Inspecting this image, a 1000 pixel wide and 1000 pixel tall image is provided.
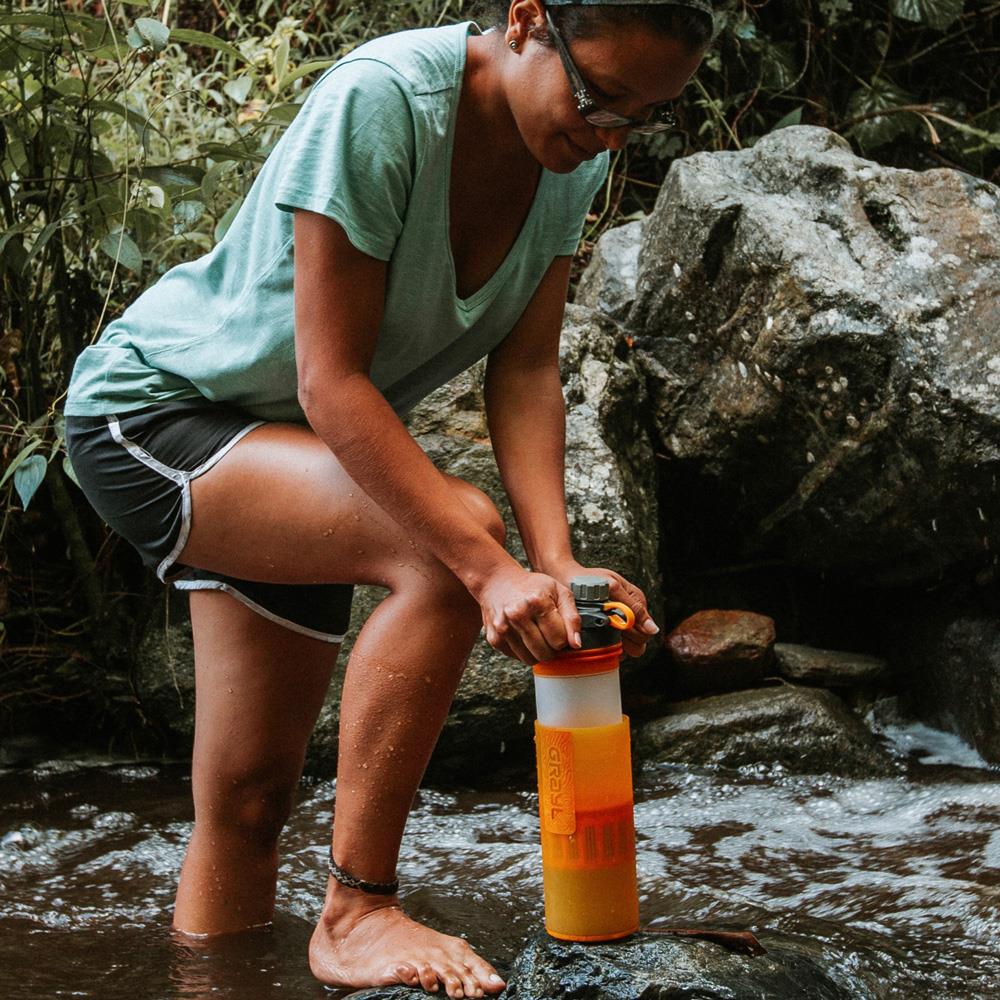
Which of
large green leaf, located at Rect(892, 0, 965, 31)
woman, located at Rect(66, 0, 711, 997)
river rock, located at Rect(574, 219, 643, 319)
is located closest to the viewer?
woman, located at Rect(66, 0, 711, 997)

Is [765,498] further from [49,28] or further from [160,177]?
[49,28]

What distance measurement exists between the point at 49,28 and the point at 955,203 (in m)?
2.46

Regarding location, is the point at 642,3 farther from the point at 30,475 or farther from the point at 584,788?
the point at 30,475

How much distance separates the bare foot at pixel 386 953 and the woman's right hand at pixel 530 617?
1.59 feet

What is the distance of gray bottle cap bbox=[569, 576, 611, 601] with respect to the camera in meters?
1.71

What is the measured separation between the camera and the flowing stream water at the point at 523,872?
7.14ft

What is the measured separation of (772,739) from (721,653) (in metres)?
0.32

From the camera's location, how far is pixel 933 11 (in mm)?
5230

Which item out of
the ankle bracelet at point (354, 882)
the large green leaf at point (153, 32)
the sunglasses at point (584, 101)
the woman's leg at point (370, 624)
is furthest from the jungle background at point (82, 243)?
the sunglasses at point (584, 101)

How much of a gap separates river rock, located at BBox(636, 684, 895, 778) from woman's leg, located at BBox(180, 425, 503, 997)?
1.80 m

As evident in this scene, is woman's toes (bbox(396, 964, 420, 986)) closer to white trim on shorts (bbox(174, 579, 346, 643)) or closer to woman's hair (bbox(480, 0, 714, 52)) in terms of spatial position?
white trim on shorts (bbox(174, 579, 346, 643))

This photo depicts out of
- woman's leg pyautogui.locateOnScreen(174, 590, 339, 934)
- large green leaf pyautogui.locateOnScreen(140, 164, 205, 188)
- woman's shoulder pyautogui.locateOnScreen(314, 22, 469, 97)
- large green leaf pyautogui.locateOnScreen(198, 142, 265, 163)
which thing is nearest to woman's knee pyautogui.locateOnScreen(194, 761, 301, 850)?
Result: woman's leg pyautogui.locateOnScreen(174, 590, 339, 934)

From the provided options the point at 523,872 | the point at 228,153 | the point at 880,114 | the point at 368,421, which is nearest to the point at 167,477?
the point at 368,421

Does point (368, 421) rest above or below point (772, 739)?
above
